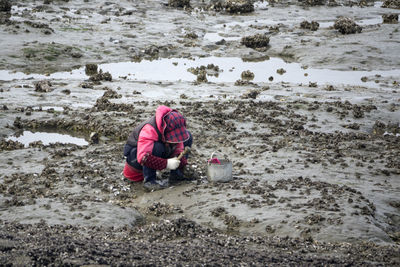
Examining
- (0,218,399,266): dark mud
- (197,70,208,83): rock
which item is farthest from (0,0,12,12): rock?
(0,218,399,266): dark mud

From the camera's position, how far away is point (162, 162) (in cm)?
809

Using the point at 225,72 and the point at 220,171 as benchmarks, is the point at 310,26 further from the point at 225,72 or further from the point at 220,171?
the point at 220,171

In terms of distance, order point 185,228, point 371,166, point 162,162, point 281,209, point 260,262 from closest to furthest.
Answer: point 260,262
point 185,228
point 281,209
point 162,162
point 371,166

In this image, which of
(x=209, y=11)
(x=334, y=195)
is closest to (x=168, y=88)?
(x=334, y=195)

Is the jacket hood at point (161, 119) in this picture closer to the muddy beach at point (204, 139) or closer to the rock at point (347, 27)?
the muddy beach at point (204, 139)

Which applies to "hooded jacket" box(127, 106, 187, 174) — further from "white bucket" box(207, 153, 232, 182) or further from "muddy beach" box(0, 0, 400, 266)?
"white bucket" box(207, 153, 232, 182)

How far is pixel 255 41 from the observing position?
20.0 m

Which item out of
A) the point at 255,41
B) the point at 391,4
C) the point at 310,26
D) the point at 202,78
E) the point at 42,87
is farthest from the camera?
the point at 391,4

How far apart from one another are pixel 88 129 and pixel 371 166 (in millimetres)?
5814

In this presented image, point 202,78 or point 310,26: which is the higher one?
point 310,26

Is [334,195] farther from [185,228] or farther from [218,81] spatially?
[218,81]

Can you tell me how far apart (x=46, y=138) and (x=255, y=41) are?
11272mm

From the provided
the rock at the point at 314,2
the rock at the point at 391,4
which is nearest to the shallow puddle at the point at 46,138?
the rock at the point at 314,2

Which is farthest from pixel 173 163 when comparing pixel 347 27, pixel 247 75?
pixel 347 27
